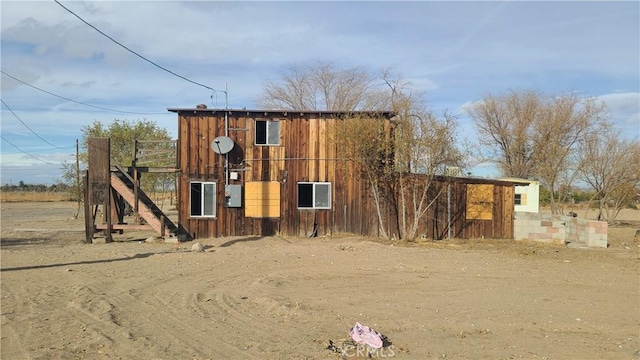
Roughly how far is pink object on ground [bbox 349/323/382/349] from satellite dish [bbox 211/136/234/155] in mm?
13612

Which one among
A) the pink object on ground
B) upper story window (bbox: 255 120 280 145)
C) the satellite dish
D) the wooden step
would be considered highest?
upper story window (bbox: 255 120 280 145)

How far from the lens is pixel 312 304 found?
27.0 feet

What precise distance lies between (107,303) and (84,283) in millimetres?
1949

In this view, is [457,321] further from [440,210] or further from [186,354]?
[440,210]

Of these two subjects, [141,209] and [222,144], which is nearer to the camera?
[141,209]

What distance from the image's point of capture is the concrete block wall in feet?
58.4

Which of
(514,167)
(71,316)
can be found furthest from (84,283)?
(514,167)

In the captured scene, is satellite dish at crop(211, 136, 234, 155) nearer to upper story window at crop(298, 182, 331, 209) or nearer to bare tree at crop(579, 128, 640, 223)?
upper story window at crop(298, 182, 331, 209)

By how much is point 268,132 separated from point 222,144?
5.91 ft

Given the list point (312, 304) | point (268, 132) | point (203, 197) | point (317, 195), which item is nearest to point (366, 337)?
point (312, 304)
